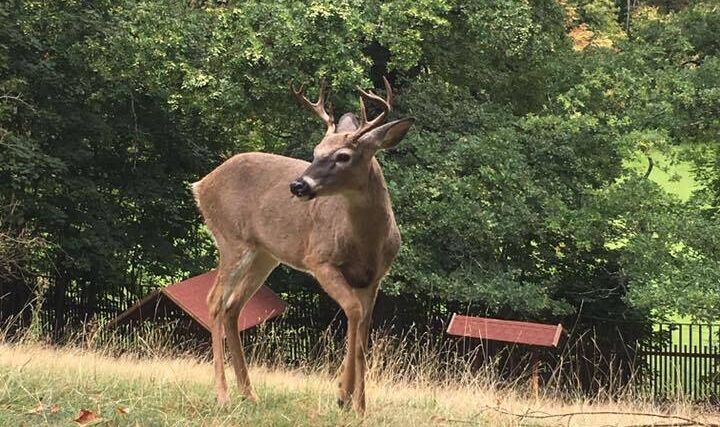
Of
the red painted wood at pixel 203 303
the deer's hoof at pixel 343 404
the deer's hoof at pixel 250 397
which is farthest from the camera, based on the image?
the red painted wood at pixel 203 303

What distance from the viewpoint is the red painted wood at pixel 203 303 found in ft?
31.0

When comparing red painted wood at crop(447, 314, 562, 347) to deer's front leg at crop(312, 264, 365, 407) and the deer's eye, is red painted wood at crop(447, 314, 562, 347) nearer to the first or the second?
deer's front leg at crop(312, 264, 365, 407)

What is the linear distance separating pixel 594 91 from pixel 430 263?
13.3 ft

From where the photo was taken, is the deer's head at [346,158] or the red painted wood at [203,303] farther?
the red painted wood at [203,303]

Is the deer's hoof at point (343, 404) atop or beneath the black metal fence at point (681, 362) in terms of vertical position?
atop

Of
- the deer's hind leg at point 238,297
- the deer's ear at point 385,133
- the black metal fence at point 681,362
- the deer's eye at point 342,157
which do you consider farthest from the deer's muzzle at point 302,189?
the black metal fence at point 681,362

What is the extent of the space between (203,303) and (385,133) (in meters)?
5.20

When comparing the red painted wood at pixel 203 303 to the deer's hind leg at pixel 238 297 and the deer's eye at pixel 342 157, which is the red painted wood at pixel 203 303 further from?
the deer's eye at pixel 342 157

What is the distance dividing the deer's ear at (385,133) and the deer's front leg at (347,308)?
75 centimetres

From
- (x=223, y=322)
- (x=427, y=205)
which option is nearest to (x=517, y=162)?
(x=427, y=205)

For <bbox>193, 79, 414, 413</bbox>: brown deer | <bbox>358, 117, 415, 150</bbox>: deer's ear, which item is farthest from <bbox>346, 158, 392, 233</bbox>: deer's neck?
<bbox>358, 117, 415, 150</bbox>: deer's ear

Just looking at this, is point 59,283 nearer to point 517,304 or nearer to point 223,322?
point 517,304

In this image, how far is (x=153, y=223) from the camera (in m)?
16.8

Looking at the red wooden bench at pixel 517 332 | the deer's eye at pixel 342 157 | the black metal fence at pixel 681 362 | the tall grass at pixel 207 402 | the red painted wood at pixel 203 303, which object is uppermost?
the deer's eye at pixel 342 157
